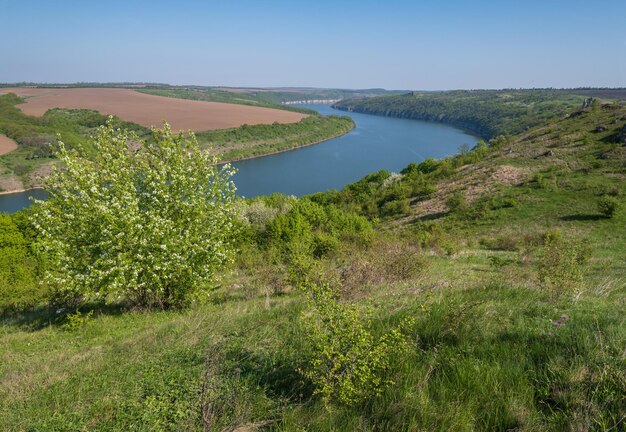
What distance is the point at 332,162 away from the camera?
107875mm

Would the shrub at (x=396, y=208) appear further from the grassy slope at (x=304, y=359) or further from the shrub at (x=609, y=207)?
the grassy slope at (x=304, y=359)

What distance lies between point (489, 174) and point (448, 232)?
55.0 ft

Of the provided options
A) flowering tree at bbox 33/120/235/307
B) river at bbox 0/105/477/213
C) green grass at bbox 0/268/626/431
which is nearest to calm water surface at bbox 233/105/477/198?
river at bbox 0/105/477/213

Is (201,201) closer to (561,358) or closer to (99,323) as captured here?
(99,323)

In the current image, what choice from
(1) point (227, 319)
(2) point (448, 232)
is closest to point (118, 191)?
(1) point (227, 319)

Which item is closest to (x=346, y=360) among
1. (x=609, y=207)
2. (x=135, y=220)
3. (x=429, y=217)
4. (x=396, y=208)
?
(x=135, y=220)

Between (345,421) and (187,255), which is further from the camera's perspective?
→ (187,255)

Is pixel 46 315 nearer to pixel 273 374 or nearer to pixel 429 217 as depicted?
pixel 273 374

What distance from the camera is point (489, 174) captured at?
4388 cm

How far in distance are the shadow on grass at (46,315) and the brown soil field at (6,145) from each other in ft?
321

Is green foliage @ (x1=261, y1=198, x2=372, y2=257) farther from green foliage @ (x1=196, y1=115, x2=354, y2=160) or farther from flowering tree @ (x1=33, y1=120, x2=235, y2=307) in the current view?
green foliage @ (x1=196, y1=115, x2=354, y2=160)

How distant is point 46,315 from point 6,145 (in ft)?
355

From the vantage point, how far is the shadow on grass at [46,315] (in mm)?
11656

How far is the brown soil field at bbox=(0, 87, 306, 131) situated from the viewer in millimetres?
130375
